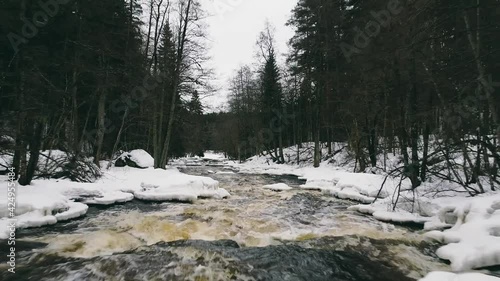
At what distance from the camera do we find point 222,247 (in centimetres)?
565

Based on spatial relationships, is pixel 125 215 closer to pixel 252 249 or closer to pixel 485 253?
pixel 252 249

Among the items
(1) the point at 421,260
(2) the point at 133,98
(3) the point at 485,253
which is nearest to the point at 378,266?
(1) the point at 421,260

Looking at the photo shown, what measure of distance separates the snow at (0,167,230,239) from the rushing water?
1.34 feet

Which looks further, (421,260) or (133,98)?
(133,98)

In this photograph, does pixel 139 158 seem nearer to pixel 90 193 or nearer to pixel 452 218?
pixel 90 193

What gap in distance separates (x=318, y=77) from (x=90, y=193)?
50.5 ft

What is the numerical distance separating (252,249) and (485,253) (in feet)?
13.1

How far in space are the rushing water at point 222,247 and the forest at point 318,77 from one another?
7.86 ft

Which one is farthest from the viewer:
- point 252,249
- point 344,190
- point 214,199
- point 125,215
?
point 344,190

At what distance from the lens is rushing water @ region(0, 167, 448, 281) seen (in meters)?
4.56

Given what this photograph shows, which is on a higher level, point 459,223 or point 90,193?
point 90,193

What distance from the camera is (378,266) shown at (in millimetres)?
4902

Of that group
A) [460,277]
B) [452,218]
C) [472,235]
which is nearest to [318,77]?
[452,218]

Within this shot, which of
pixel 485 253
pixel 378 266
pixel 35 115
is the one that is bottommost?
pixel 378 266
